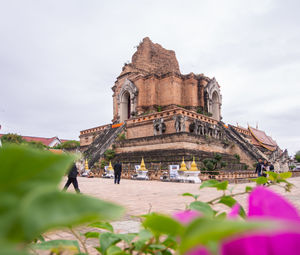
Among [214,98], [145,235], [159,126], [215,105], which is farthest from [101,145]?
[145,235]

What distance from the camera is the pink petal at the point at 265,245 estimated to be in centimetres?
31

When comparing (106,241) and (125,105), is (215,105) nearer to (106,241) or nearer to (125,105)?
(125,105)

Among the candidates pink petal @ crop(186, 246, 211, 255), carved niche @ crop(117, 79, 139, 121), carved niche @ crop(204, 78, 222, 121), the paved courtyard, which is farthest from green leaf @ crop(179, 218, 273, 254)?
carved niche @ crop(204, 78, 222, 121)

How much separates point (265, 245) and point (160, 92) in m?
20.9

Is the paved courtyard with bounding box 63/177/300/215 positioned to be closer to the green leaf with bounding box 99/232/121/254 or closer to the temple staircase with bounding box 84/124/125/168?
the green leaf with bounding box 99/232/121/254

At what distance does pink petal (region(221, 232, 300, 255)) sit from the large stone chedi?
1995 cm

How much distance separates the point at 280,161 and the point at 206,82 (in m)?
8.42

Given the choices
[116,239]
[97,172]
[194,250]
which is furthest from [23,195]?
[97,172]

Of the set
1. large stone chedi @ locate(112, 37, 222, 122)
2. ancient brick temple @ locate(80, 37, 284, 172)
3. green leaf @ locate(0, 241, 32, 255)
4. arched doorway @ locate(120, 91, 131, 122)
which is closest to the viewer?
green leaf @ locate(0, 241, 32, 255)

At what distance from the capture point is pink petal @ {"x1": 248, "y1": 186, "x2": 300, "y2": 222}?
1.17 ft

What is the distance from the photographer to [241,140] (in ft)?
60.0

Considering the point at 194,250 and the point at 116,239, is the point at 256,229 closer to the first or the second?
the point at 194,250

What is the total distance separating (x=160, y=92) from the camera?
69.0ft

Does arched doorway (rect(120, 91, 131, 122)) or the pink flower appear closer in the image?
the pink flower
